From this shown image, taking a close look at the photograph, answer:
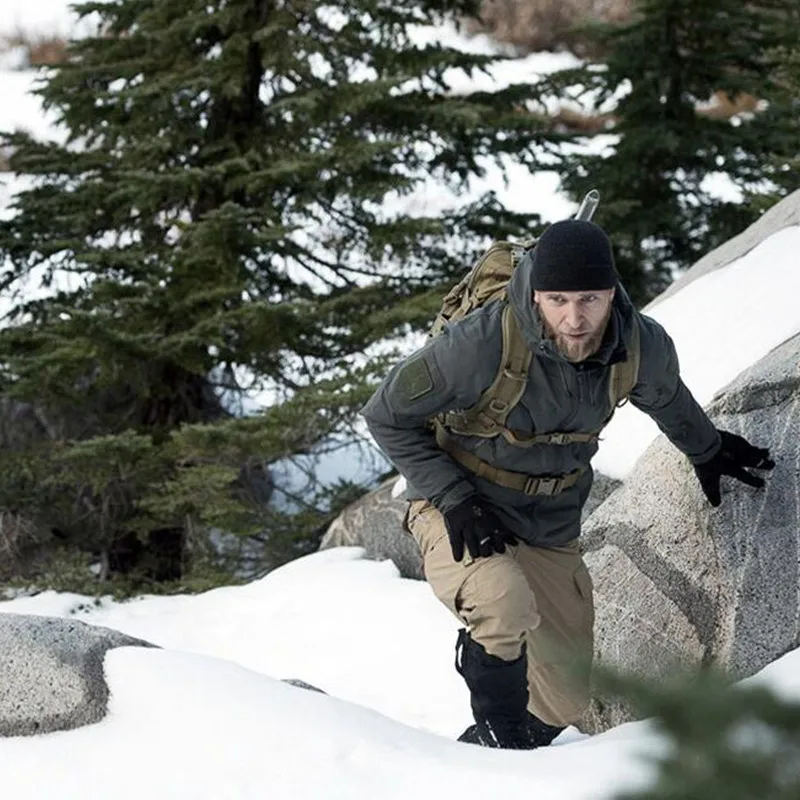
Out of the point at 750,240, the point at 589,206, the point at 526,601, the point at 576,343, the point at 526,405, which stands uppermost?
the point at 589,206

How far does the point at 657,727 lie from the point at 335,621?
6112mm

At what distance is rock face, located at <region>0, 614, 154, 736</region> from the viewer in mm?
3693

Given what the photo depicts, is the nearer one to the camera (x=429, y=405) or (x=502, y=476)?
(x=429, y=405)

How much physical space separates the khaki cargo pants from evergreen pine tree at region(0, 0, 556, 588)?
14.9ft

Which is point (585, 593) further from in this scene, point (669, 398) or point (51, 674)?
point (51, 674)

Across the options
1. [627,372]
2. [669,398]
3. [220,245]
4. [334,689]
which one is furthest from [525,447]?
[220,245]

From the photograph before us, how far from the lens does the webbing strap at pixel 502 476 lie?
424 centimetres

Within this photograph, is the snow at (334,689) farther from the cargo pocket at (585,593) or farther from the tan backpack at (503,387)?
the tan backpack at (503,387)

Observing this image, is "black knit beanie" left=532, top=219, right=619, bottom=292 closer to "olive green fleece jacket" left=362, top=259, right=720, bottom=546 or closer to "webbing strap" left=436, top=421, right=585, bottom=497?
"olive green fleece jacket" left=362, top=259, right=720, bottom=546

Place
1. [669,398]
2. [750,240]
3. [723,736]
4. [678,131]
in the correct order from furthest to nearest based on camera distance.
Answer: [678,131], [750,240], [669,398], [723,736]

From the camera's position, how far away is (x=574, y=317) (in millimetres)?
3768

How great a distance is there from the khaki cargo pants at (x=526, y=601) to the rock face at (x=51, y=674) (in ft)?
3.54

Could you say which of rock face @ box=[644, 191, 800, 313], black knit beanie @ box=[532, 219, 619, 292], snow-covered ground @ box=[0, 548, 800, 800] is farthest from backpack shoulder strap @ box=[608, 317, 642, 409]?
rock face @ box=[644, 191, 800, 313]

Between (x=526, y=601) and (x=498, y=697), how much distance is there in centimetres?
35
